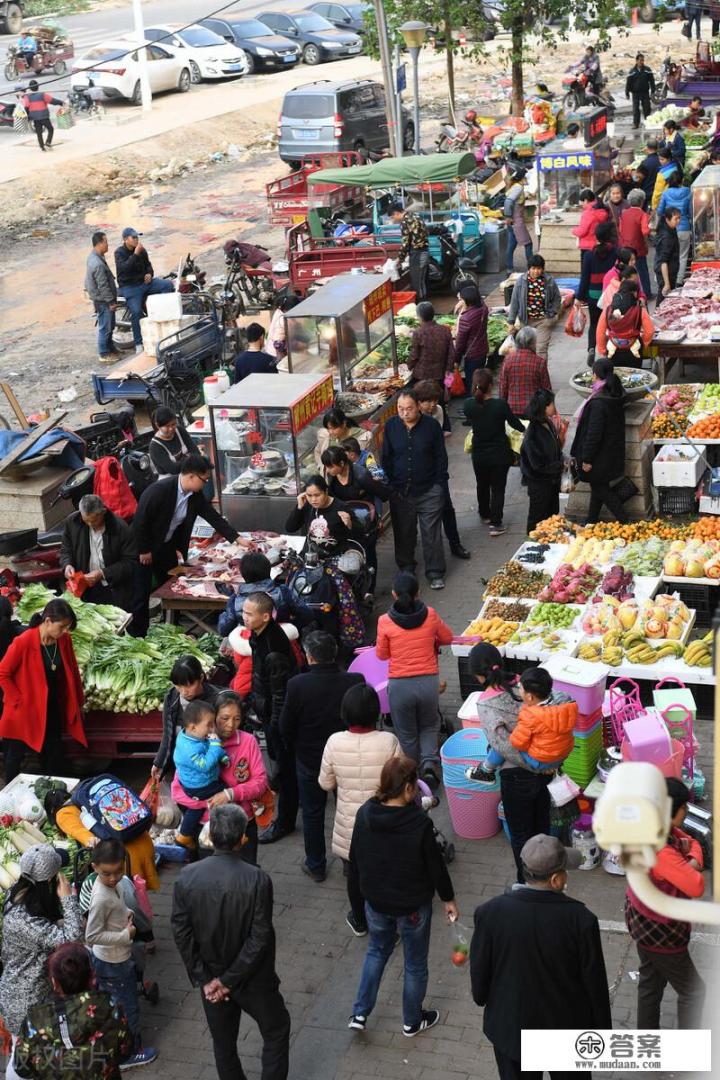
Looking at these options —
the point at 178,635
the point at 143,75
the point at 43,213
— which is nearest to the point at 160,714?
the point at 178,635

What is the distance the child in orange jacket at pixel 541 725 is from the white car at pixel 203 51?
3518cm

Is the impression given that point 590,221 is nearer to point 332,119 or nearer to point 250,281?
point 250,281

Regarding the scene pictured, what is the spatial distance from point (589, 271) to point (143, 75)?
23.7 meters

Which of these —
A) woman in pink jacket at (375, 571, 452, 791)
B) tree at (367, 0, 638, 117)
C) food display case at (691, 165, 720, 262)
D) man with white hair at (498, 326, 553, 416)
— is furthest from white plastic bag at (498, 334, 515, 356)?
tree at (367, 0, 638, 117)

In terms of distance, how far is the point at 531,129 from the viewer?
2559cm

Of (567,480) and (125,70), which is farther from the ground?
(125,70)

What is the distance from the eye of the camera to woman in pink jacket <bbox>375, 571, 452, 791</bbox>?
831cm

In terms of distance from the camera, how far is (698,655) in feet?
29.7

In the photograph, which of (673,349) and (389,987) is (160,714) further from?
(673,349)

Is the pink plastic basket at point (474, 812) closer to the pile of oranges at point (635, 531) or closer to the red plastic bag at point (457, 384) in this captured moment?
the pile of oranges at point (635, 531)

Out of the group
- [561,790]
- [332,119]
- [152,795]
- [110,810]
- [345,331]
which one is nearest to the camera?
[110,810]

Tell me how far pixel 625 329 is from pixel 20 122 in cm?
2616

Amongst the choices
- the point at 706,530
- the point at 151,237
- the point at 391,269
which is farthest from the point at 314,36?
the point at 706,530

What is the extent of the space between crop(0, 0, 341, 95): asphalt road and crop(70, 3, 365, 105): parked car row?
661 millimetres
